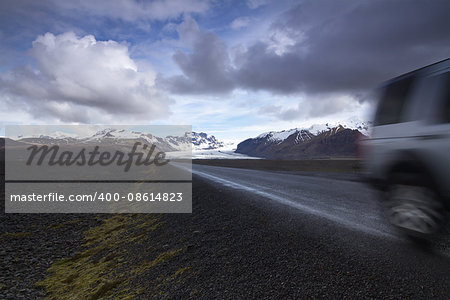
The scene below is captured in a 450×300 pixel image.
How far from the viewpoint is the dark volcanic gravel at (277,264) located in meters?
2.76

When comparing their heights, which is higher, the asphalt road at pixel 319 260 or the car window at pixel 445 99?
the car window at pixel 445 99

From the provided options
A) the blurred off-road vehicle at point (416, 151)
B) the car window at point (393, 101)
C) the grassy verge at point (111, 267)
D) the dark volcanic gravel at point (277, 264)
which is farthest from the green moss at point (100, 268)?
the car window at point (393, 101)

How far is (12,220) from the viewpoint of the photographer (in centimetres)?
1315

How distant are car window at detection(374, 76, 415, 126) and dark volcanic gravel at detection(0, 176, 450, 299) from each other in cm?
230

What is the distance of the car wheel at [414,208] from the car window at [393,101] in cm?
118

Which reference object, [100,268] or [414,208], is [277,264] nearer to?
[414,208]

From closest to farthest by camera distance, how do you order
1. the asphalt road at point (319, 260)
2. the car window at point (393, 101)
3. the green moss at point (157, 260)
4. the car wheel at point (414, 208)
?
the asphalt road at point (319, 260) → the car wheel at point (414, 208) → the car window at point (393, 101) → the green moss at point (157, 260)

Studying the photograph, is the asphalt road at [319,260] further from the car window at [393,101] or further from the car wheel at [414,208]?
the car window at [393,101]

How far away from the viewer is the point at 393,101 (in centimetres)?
461

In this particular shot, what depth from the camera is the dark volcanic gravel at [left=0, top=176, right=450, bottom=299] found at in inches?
109

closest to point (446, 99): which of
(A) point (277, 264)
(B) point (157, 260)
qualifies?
(A) point (277, 264)

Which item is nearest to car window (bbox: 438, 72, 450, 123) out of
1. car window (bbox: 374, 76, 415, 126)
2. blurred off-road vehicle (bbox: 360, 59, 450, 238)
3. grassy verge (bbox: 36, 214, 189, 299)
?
blurred off-road vehicle (bbox: 360, 59, 450, 238)

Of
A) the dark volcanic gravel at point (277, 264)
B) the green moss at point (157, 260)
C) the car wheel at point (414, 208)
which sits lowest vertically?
the green moss at point (157, 260)

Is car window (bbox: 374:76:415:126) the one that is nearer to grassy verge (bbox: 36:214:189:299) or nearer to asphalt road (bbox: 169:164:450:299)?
asphalt road (bbox: 169:164:450:299)
